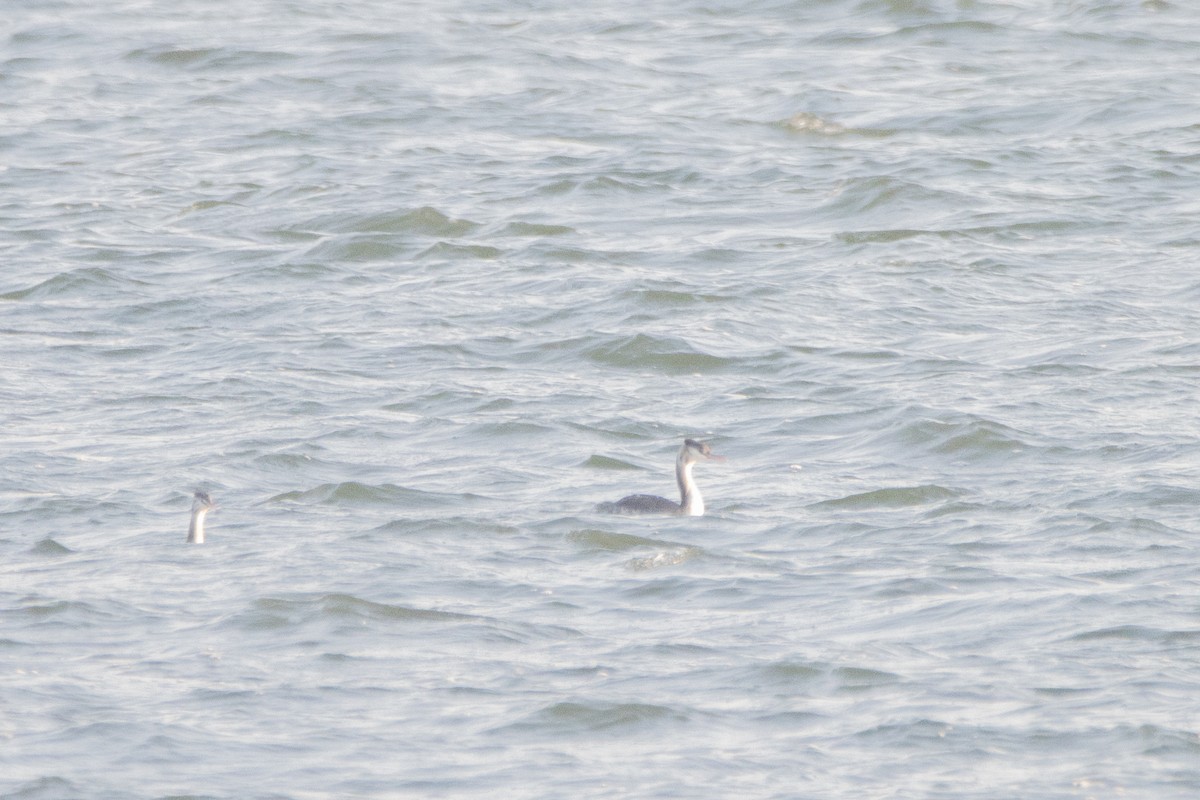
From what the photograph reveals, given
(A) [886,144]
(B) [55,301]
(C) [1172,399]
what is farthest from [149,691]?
(A) [886,144]

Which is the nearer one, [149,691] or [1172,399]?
[149,691]

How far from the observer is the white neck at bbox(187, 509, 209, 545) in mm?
11078

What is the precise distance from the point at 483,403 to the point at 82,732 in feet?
18.8

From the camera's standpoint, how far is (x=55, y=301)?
55.0 feet

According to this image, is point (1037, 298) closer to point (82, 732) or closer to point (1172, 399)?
point (1172, 399)

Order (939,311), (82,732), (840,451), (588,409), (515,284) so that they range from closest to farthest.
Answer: (82,732)
(840,451)
(588,409)
(939,311)
(515,284)

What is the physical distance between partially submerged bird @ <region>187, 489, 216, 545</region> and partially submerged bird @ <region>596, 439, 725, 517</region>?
81.7 inches

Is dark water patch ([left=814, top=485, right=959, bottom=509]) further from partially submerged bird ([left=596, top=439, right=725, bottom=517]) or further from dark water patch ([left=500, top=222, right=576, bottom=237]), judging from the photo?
dark water patch ([left=500, top=222, right=576, bottom=237])

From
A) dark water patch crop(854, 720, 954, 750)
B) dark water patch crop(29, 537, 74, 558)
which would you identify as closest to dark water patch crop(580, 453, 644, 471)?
dark water patch crop(29, 537, 74, 558)

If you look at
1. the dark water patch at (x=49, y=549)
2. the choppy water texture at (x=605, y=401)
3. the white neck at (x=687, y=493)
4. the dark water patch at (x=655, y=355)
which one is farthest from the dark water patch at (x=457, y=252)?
the dark water patch at (x=49, y=549)

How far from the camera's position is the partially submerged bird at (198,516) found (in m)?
11.0

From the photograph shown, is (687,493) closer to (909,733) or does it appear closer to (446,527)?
(446,527)

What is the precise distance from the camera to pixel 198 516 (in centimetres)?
1109

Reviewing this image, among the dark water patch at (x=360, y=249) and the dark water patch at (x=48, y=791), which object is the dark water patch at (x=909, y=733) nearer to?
the dark water patch at (x=48, y=791)
